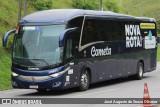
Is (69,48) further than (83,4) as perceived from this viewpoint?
No

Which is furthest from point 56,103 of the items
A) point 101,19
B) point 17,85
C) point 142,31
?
point 142,31

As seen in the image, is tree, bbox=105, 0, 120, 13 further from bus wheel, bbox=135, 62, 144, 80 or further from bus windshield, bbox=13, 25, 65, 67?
bus windshield, bbox=13, 25, 65, 67

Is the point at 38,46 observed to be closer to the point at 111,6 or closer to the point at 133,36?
the point at 133,36

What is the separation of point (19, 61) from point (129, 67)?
26.7 feet

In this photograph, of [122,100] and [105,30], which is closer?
[122,100]

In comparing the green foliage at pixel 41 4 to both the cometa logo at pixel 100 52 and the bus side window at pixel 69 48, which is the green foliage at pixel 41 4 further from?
the bus side window at pixel 69 48

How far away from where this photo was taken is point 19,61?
64.8ft

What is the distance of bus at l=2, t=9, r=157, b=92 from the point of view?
1928cm

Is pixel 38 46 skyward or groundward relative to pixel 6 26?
skyward

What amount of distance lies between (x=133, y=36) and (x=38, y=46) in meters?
8.77

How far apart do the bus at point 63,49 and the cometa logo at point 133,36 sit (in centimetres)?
185

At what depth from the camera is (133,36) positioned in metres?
27.1

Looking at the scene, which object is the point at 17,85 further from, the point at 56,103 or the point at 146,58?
the point at 146,58

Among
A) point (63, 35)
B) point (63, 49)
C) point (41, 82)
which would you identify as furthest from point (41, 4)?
point (41, 82)
